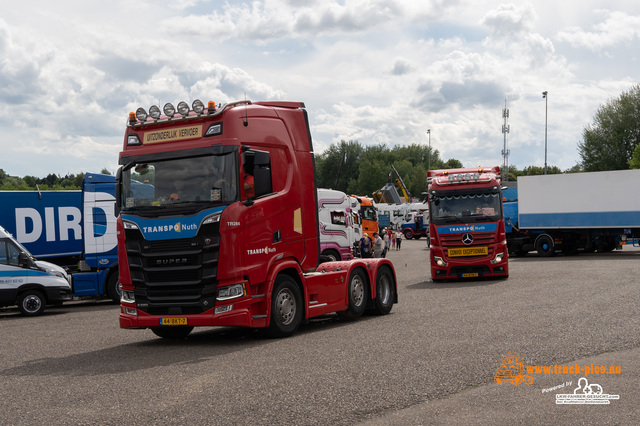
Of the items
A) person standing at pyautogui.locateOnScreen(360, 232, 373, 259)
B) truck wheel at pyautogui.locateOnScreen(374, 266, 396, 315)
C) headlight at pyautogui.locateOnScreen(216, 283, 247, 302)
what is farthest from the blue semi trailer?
person standing at pyautogui.locateOnScreen(360, 232, 373, 259)

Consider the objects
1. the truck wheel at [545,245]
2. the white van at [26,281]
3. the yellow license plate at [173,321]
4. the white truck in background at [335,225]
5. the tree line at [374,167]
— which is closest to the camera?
the yellow license plate at [173,321]

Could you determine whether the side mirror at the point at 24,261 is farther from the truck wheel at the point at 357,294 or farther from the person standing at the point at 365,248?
the person standing at the point at 365,248

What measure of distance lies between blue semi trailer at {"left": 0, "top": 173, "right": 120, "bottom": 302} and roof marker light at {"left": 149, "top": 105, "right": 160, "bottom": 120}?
378 inches

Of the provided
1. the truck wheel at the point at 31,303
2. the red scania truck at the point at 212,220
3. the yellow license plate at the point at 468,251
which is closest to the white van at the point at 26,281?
the truck wheel at the point at 31,303

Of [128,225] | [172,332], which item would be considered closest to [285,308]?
[172,332]

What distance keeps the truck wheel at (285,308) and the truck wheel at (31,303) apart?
375 inches

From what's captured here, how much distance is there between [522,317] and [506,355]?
365cm

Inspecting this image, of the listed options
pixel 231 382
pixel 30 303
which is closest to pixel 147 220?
pixel 231 382

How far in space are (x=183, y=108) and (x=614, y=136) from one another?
7165 centimetres

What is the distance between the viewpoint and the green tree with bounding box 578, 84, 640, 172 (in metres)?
73.9

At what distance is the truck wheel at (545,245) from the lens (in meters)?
33.4

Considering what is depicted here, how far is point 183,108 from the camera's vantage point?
36.1 feet

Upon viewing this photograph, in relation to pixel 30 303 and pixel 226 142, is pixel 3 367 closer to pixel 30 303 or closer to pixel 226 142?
pixel 226 142

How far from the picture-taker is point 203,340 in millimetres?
11758
